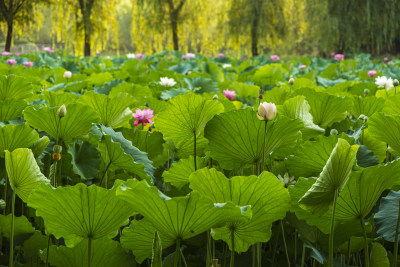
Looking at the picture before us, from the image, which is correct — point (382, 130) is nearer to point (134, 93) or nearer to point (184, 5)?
point (134, 93)

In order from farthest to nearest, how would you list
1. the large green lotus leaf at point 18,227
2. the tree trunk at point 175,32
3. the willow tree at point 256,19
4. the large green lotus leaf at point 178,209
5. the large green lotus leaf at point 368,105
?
the tree trunk at point 175,32 < the willow tree at point 256,19 < the large green lotus leaf at point 368,105 < the large green lotus leaf at point 18,227 < the large green lotus leaf at point 178,209

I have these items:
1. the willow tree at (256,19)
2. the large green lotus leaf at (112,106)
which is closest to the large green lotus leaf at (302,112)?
the large green lotus leaf at (112,106)

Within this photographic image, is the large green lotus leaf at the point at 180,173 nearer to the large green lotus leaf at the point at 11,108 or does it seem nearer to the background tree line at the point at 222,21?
the large green lotus leaf at the point at 11,108

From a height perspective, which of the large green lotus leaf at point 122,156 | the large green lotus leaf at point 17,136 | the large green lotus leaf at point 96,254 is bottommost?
the large green lotus leaf at point 96,254

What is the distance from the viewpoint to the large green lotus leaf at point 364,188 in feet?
2.04

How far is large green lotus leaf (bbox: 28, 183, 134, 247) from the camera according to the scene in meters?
0.56

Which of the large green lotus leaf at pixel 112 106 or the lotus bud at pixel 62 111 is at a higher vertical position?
the lotus bud at pixel 62 111

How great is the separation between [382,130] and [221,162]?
302 millimetres

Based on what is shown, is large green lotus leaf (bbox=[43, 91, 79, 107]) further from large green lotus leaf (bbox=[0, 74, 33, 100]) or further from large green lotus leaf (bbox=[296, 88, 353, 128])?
large green lotus leaf (bbox=[296, 88, 353, 128])

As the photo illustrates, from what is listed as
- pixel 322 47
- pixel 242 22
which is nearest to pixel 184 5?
pixel 242 22

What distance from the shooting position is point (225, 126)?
759 millimetres

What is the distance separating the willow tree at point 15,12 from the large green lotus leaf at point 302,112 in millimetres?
12065

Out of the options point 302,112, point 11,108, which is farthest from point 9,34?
point 302,112

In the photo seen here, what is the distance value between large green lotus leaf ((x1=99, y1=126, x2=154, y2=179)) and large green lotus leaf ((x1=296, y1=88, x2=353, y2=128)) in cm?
50
